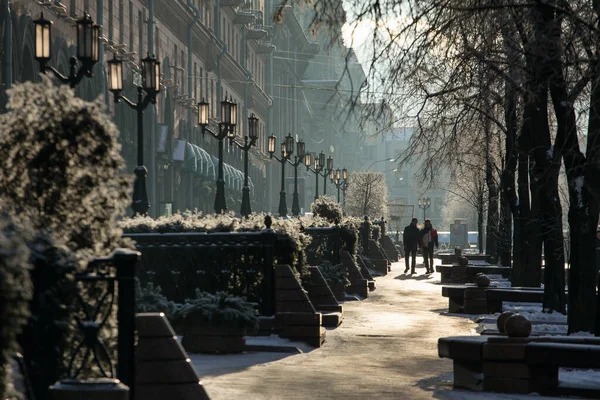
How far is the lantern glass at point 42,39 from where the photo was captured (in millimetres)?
20359

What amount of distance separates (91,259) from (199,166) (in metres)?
50.8

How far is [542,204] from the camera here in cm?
1709

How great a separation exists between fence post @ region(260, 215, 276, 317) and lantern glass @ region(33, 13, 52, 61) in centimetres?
689

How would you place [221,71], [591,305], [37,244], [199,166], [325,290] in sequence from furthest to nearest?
[221,71], [199,166], [325,290], [591,305], [37,244]

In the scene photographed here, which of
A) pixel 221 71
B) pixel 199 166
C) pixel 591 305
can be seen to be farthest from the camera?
pixel 221 71

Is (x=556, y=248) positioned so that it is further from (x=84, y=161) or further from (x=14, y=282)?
(x=14, y=282)

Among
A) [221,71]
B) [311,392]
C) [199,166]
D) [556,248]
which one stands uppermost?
[221,71]

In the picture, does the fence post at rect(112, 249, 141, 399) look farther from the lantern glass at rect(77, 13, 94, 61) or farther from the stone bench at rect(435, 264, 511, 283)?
the stone bench at rect(435, 264, 511, 283)

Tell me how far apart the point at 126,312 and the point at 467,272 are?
23.9 m

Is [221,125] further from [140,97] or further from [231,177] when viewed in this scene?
[231,177]

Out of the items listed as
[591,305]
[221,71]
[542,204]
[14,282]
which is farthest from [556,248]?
[221,71]

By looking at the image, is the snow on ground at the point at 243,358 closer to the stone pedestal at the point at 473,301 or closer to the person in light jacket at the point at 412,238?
the stone pedestal at the point at 473,301

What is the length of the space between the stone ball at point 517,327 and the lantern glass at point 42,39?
39.9ft

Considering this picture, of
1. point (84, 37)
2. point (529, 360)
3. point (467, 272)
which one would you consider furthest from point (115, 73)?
point (529, 360)
